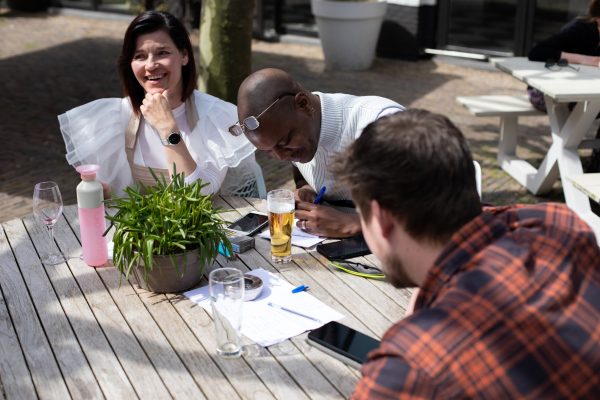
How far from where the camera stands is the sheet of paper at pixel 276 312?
2121 mm

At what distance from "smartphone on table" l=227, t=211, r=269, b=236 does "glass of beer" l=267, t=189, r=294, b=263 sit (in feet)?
0.70

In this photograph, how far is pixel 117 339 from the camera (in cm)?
212

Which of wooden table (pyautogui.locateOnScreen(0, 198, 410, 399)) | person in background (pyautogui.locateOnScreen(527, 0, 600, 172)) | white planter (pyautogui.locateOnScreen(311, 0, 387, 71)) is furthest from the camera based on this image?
white planter (pyautogui.locateOnScreen(311, 0, 387, 71))

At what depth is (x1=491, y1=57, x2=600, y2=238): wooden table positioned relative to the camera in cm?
495

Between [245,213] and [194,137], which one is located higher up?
[194,137]

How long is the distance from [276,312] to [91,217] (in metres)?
0.71

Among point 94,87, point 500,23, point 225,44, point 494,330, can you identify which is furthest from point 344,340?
point 500,23

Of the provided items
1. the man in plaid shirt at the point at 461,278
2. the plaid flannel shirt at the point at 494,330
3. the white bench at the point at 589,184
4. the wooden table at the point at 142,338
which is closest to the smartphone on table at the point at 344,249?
the wooden table at the point at 142,338

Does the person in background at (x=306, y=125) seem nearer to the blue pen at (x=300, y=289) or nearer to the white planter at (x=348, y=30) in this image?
the blue pen at (x=300, y=289)

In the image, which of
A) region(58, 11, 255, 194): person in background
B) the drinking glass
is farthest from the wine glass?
the drinking glass

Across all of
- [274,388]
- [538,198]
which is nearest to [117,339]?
[274,388]

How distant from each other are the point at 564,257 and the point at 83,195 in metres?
1.56

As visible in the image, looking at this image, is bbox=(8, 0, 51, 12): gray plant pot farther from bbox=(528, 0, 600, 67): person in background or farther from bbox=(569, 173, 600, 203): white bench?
bbox=(569, 173, 600, 203): white bench

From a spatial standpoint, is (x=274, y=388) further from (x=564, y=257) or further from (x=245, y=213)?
(x=245, y=213)
